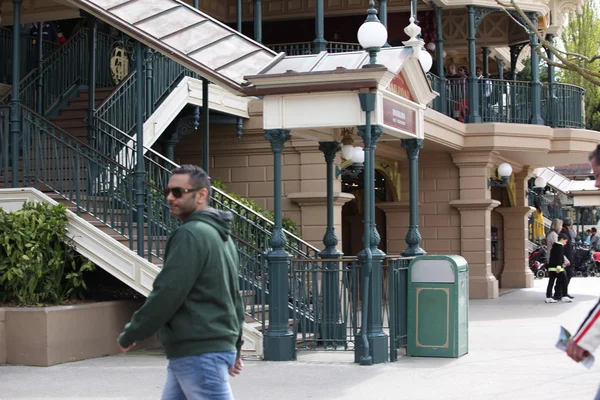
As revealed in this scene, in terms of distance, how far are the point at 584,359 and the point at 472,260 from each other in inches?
756

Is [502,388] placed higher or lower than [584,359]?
lower

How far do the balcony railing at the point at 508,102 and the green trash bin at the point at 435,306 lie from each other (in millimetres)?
11498

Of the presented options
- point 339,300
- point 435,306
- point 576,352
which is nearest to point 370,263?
point 339,300

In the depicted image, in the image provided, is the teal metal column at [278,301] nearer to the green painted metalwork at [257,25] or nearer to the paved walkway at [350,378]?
the paved walkway at [350,378]

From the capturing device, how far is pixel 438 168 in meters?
24.2

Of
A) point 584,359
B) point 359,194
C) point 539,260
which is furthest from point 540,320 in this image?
point 539,260

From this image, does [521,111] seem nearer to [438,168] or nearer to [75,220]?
[438,168]

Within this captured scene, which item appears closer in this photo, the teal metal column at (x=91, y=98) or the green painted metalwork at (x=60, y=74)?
the teal metal column at (x=91, y=98)

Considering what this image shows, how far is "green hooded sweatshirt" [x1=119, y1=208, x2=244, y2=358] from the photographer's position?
16.8 ft

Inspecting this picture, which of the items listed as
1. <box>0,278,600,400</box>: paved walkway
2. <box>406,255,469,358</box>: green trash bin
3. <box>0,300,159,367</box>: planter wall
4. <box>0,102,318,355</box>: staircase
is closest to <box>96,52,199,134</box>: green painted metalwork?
<box>0,102,318,355</box>: staircase

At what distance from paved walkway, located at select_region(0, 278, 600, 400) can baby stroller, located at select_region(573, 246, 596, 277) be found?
21475 mm

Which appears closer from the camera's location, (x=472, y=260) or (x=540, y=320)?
(x=540, y=320)

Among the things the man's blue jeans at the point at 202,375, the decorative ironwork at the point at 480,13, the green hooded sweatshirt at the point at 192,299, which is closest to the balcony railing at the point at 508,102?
the decorative ironwork at the point at 480,13

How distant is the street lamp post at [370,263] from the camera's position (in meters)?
11.3
